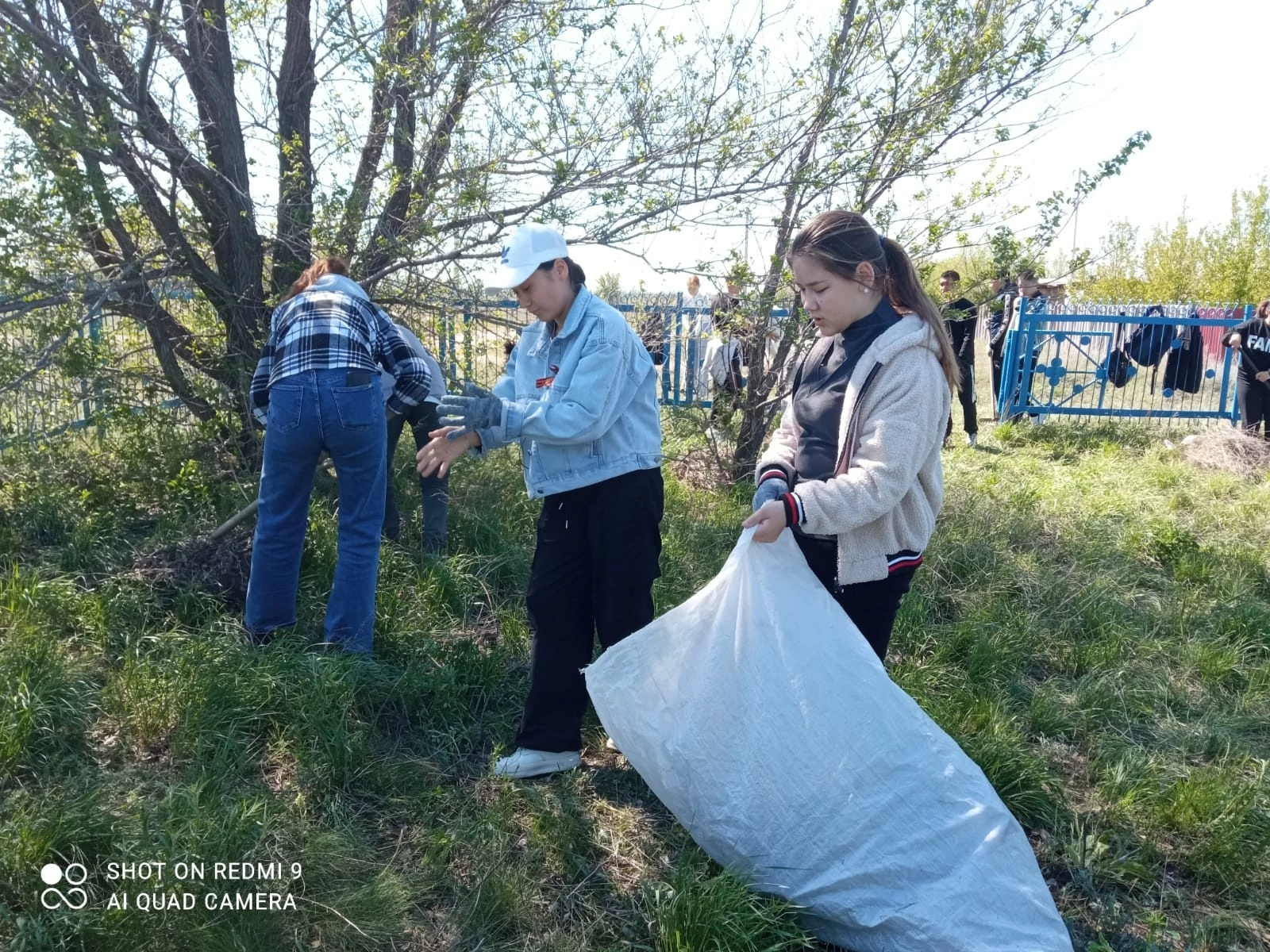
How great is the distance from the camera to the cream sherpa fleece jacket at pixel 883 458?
205 cm

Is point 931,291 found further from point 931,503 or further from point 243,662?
point 243,662

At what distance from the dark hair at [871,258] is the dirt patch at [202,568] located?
2.76 meters

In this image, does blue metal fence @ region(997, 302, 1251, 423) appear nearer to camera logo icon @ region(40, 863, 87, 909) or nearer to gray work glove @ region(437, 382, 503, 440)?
gray work glove @ region(437, 382, 503, 440)

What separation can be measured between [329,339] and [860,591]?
2.08 metres

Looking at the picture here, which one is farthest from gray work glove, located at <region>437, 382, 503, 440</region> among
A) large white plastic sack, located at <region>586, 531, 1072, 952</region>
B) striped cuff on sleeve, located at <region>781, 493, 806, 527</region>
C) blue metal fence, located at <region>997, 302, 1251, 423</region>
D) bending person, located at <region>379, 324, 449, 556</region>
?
blue metal fence, located at <region>997, 302, 1251, 423</region>

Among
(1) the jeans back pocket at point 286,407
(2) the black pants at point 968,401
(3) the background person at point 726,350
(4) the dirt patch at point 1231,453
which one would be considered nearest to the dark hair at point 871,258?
(1) the jeans back pocket at point 286,407

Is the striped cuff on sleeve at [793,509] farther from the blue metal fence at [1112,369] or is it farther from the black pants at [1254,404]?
the blue metal fence at [1112,369]

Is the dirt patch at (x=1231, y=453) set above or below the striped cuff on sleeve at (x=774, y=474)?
below

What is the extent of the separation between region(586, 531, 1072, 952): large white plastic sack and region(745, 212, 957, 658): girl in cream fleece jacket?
0.49 ft

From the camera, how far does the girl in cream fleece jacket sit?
206cm

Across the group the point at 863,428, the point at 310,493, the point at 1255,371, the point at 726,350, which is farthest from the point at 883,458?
the point at 1255,371

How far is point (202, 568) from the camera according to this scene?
12.6ft

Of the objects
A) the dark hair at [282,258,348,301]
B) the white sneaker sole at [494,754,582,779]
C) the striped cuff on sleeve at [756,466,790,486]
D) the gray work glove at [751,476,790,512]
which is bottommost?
the white sneaker sole at [494,754,582,779]

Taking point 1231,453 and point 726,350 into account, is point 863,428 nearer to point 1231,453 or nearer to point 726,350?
point 726,350
